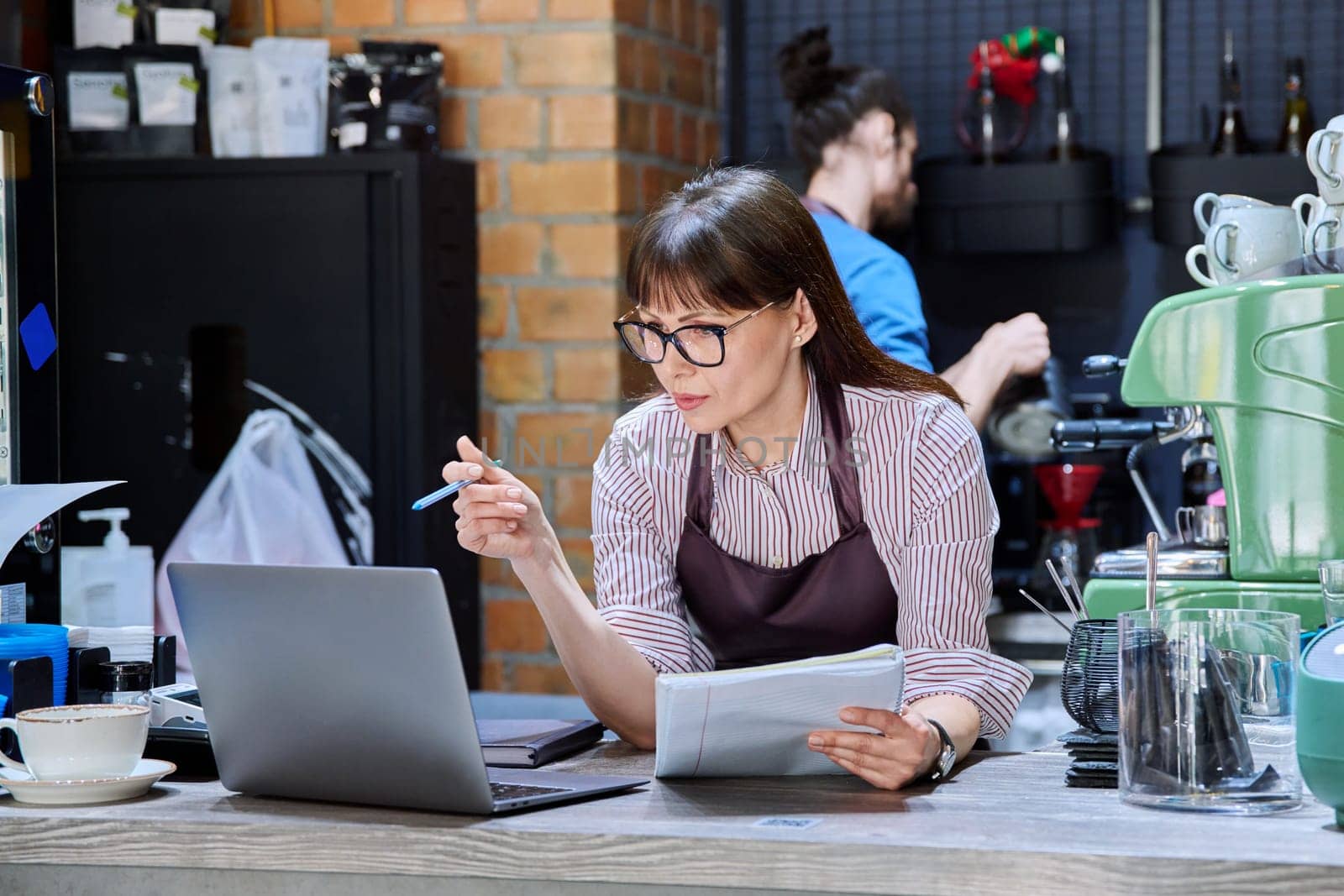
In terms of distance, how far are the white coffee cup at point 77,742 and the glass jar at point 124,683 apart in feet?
0.48

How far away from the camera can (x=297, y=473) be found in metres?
2.94

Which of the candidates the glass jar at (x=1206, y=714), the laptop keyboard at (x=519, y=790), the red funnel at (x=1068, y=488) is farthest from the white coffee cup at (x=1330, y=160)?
the red funnel at (x=1068, y=488)

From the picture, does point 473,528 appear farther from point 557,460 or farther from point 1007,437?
point 1007,437

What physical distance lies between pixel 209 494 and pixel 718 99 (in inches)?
50.9

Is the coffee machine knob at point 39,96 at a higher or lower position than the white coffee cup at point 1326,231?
higher

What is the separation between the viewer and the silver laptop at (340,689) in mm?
1300

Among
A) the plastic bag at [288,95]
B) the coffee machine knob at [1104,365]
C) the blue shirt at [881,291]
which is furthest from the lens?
the plastic bag at [288,95]

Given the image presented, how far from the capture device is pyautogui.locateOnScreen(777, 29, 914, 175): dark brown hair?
3137 mm

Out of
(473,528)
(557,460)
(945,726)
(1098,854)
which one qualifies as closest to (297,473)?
(557,460)

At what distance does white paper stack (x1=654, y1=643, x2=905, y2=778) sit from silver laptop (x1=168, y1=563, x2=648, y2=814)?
6 centimetres

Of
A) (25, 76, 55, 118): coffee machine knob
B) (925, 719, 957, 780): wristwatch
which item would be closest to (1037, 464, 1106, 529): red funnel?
(925, 719, 957, 780): wristwatch

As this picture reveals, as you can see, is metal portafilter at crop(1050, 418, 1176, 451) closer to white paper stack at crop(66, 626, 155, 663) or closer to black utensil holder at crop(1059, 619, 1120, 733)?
black utensil holder at crop(1059, 619, 1120, 733)

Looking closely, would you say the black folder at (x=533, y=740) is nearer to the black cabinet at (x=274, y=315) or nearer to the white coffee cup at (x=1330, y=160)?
the white coffee cup at (x=1330, y=160)

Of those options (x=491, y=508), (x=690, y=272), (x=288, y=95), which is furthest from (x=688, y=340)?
(x=288, y=95)
